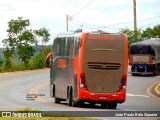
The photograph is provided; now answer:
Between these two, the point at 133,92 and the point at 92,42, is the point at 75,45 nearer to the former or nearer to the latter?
the point at 92,42

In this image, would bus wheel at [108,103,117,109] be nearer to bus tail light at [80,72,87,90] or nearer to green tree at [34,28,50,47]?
bus tail light at [80,72,87,90]

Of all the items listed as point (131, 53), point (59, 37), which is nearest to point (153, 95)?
point (59, 37)

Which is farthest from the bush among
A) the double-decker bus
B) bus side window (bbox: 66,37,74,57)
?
the double-decker bus

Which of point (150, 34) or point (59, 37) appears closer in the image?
point (59, 37)

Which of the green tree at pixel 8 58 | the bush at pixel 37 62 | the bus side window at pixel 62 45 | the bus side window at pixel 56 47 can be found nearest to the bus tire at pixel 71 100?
the bus side window at pixel 62 45

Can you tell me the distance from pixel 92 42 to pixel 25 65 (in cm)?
4769

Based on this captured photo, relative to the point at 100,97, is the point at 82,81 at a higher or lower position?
higher

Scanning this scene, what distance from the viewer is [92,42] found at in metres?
28.2

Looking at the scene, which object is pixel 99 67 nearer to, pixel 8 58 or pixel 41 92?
pixel 41 92

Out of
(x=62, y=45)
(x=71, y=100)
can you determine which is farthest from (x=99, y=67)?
(x=62, y=45)

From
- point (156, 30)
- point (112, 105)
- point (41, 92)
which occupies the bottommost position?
point (41, 92)

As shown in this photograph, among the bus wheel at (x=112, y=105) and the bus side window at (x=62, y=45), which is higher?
the bus side window at (x=62, y=45)

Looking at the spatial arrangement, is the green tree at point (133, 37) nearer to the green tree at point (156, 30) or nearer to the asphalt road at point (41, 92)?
the green tree at point (156, 30)

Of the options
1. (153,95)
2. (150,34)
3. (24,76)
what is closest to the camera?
(153,95)
